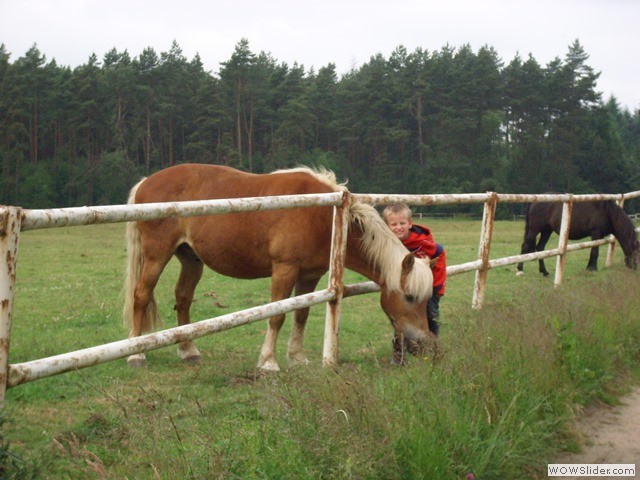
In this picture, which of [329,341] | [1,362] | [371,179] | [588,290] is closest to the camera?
[1,362]

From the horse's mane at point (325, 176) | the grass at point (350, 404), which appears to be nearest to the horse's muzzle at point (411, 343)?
the grass at point (350, 404)

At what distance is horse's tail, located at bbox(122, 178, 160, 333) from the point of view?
6312 millimetres

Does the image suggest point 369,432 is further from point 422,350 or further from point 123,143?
point 123,143

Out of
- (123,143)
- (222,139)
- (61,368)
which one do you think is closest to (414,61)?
(222,139)

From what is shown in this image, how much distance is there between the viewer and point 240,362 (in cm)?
588

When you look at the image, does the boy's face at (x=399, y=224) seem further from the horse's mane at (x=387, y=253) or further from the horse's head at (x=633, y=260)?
the horse's head at (x=633, y=260)

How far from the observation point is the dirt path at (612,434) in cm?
370

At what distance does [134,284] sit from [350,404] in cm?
379

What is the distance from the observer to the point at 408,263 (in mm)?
5078

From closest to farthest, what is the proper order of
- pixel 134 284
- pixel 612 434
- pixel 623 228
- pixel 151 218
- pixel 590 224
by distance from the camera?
pixel 151 218 < pixel 612 434 < pixel 134 284 < pixel 623 228 < pixel 590 224

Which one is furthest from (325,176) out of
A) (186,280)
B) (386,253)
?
(186,280)

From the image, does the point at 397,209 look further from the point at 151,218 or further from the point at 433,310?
the point at 151,218

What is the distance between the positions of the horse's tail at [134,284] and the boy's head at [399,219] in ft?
7.69

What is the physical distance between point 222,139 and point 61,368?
56.1 meters
